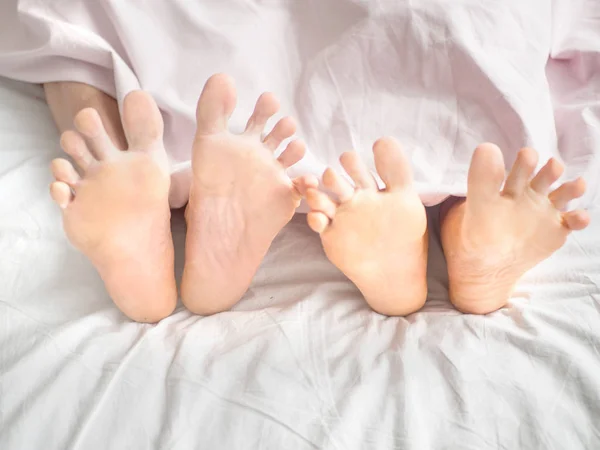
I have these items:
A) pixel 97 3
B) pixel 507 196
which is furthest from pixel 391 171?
pixel 97 3

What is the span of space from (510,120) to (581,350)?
0.93ft

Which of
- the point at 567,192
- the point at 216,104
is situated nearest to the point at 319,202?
the point at 216,104

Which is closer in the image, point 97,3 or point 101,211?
point 101,211

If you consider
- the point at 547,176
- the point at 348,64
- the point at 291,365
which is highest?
the point at 348,64

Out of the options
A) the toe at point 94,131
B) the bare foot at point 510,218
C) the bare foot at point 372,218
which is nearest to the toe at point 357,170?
the bare foot at point 372,218

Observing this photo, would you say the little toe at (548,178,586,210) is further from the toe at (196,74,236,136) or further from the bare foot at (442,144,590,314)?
the toe at (196,74,236,136)

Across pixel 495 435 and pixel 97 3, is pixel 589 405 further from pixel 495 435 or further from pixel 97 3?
pixel 97 3

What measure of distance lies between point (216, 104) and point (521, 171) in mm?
302

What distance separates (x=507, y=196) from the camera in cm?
58

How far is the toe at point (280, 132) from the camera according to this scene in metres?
0.58

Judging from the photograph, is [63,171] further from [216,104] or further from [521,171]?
[521,171]

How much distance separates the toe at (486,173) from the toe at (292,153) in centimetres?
17

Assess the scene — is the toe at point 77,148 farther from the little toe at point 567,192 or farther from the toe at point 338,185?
the little toe at point 567,192

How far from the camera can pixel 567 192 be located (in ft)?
1.85
